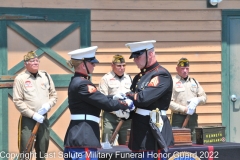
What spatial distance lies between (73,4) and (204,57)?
91.2 inches

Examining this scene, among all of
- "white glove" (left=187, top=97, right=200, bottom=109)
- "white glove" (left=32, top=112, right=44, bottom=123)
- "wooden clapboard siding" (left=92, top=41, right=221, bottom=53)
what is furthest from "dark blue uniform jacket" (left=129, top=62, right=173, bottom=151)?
"wooden clapboard siding" (left=92, top=41, right=221, bottom=53)

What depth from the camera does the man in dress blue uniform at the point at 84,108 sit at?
5.75 meters

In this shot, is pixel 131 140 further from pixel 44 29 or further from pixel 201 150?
pixel 44 29

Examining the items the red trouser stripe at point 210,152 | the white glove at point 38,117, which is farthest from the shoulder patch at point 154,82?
the white glove at point 38,117

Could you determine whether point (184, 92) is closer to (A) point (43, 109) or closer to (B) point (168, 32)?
(B) point (168, 32)

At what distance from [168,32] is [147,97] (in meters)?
3.73

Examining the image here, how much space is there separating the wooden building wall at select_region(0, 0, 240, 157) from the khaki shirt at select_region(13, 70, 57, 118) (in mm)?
852

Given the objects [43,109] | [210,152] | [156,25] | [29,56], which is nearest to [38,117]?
[43,109]

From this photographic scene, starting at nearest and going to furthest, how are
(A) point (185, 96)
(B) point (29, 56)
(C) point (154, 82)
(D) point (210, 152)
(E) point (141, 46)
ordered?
(C) point (154, 82)
(E) point (141, 46)
(D) point (210, 152)
(B) point (29, 56)
(A) point (185, 96)

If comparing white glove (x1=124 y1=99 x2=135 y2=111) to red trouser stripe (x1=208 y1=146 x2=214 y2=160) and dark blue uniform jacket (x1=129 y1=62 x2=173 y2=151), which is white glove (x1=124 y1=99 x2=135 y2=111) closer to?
dark blue uniform jacket (x1=129 y1=62 x2=173 y2=151)

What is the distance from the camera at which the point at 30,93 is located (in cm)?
824

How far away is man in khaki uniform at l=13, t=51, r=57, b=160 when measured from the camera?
26.7 feet

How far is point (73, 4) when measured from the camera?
354 inches

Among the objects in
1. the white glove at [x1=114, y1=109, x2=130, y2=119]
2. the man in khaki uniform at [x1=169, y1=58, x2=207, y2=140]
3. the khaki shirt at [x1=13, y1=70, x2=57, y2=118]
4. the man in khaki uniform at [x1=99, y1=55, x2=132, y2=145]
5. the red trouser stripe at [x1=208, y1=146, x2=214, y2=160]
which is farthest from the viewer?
the man in khaki uniform at [x1=169, y1=58, x2=207, y2=140]
